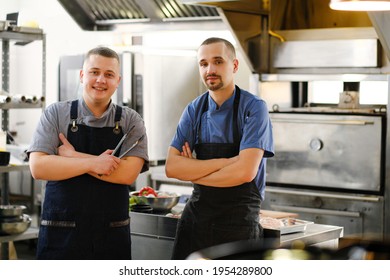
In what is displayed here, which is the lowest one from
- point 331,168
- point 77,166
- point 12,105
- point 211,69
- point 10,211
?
point 10,211

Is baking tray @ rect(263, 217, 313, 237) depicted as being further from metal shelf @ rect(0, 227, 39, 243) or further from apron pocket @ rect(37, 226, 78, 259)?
metal shelf @ rect(0, 227, 39, 243)

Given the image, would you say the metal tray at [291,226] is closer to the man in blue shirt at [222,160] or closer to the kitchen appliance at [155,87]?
the man in blue shirt at [222,160]

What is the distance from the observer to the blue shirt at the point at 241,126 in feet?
9.89

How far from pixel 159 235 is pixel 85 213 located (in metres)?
0.52

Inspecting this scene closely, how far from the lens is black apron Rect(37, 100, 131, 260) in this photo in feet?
9.46

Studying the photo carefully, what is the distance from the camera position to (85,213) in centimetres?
289

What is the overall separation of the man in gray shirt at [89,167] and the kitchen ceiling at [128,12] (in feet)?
7.66

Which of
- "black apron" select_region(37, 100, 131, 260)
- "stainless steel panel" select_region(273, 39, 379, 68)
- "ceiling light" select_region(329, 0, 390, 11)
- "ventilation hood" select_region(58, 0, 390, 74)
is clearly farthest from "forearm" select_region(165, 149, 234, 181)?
"stainless steel panel" select_region(273, 39, 379, 68)

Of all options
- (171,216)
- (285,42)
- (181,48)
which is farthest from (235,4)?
(171,216)

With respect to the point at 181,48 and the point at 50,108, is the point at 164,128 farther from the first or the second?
the point at 50,108

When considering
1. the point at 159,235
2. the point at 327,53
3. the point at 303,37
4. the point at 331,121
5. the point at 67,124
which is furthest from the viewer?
the point at 303,37

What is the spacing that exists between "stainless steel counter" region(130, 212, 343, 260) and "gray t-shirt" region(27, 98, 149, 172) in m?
0.41

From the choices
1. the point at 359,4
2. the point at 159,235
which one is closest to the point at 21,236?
the point at 159,235

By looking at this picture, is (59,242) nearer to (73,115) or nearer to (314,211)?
(73,115)
